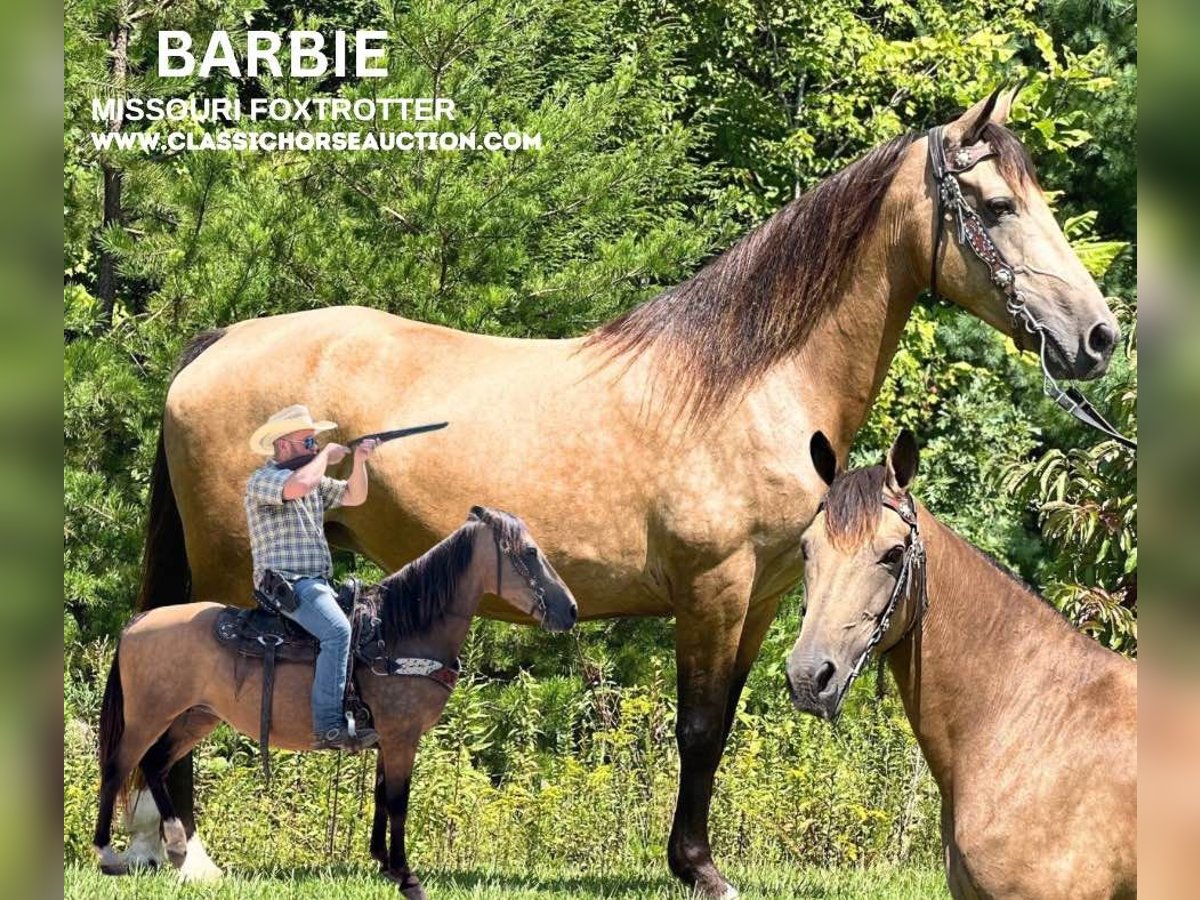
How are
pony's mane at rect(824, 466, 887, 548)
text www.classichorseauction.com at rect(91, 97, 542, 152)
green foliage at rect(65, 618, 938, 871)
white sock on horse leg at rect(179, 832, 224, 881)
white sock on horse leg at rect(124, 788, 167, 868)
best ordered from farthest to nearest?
text www.classichorseauction.com at rect(91, 97, 542, 152)
green foliage at rect(65, 618, 938, 871)
white sock on horse leg at rect(124, 788, 167, 868)
white sock on horse leg at rect(179, 832, 224, 881)
pony's mane at rect(824, 466, 887, 548)

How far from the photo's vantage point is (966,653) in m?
3.75

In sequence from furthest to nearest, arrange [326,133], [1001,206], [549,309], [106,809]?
[549,309] → [326,133] → [1001,206] → [106,809]

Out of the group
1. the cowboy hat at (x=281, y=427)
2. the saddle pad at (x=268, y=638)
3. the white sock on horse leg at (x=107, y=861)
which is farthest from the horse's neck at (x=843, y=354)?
the white sock on horse leg at (x=107, y=861)

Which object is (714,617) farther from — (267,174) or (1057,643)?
(267,174)

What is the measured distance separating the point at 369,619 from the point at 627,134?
30.7 feet

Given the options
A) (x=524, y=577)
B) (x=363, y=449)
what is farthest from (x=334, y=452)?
(x=524, y=577)

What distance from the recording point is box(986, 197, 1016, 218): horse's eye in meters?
5.23

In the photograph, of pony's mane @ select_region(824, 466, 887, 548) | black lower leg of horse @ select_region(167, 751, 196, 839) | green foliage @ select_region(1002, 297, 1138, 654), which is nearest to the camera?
pony's mane @ select_region(824, 466, 887, 548)

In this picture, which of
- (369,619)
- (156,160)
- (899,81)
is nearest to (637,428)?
(369,619)

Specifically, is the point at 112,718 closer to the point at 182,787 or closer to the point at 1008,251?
the point at 182,787

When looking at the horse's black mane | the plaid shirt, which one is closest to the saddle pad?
the plaid shirt

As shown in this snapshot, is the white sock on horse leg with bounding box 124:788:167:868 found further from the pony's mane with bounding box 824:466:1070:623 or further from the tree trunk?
the tree trunk

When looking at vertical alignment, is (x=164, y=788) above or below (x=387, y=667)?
below

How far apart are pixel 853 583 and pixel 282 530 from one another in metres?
2.14
